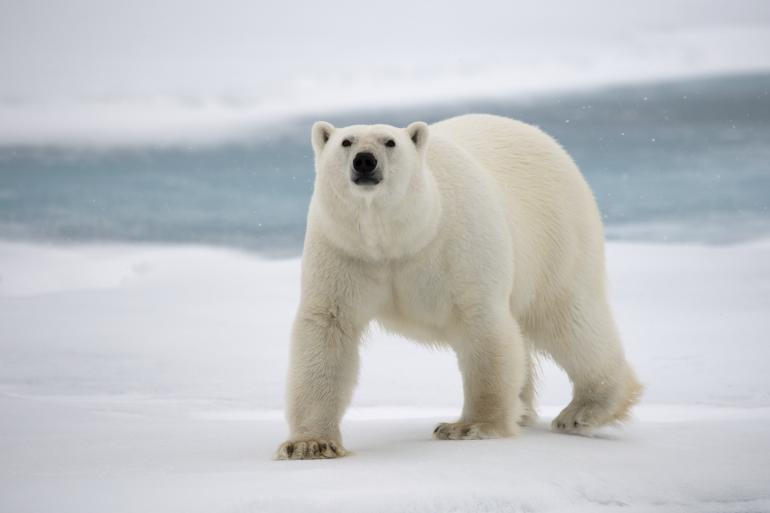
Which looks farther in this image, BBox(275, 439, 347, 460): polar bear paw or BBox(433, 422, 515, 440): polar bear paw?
BBox(433, 422, 515, 440): polar bear paw

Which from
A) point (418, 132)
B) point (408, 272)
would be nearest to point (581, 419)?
point (408, 272)

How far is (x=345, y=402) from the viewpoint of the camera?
17.2 feet

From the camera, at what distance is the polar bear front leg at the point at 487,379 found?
17.2 ft

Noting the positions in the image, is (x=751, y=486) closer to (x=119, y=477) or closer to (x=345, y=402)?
(x=345, y=402)

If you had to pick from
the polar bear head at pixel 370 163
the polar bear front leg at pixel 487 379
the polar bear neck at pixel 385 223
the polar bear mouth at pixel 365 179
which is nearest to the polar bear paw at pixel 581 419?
the polar bear front leg at pixel 487 379

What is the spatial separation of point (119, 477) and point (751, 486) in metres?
2.69

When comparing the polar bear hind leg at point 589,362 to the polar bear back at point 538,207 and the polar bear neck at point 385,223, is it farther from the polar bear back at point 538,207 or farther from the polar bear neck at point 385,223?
the polar bear neck at point 385,223

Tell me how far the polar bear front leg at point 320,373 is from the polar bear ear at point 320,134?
81cm

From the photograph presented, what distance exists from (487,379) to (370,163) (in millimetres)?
1242

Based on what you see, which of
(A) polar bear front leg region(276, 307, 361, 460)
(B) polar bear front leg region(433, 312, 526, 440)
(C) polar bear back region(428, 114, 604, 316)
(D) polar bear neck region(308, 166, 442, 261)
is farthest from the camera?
(C) polar bear back region(428, 114, 604, 316)

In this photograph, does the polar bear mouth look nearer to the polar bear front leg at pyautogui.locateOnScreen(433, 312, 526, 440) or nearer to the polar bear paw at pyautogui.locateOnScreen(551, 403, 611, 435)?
the polar bear front leg at pyautogui.locateOnScreen(433, 312, 526, 440)

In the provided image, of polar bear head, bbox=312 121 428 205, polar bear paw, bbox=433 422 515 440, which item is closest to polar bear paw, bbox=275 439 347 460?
polar bear paw, bbox=433 422 515 440

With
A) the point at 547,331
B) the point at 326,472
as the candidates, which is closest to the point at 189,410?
the point at 547,331

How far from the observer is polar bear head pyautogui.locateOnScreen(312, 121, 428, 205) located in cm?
486
